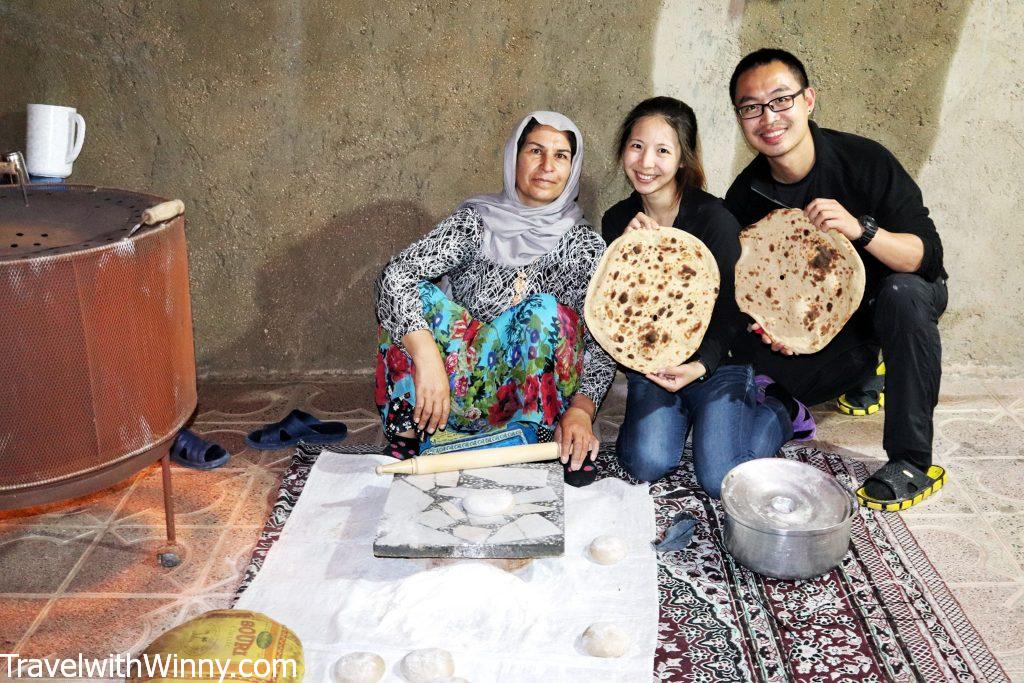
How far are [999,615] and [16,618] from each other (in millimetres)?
2051

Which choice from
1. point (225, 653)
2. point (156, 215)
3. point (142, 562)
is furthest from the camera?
point (142, 562)

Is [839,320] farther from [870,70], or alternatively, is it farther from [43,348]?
[43,348]

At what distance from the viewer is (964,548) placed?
208 centimetres

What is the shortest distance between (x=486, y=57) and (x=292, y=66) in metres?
0.59

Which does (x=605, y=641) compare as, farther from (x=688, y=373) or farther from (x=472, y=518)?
(x=688, y=373)

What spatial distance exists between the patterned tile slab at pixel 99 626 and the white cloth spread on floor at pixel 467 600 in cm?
18

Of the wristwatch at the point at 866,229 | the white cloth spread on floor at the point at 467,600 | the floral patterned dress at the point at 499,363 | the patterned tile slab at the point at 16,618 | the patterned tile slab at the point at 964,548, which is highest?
the wristwatch at the point at 866,229

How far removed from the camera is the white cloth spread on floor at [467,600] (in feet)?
5.54

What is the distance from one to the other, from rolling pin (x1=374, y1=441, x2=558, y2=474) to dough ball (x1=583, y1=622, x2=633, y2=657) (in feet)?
1.68

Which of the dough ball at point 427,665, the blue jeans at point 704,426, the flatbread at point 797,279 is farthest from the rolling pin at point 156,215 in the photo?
the flatbread at point 797,279

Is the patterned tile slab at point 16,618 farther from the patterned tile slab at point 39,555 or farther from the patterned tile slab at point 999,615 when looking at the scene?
the patterned tile slab at point 999,615

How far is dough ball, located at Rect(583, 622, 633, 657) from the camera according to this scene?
1682 millimetres

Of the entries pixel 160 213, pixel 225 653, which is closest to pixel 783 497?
pixel 225 653

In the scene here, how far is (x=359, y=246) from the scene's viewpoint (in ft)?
9.52
